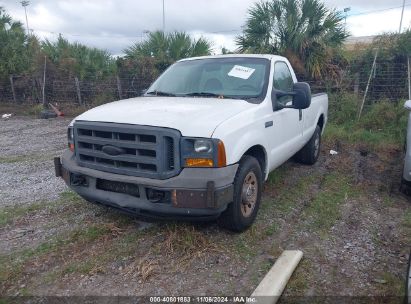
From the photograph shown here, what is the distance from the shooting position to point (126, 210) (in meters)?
3.65

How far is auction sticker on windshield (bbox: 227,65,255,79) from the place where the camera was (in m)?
4.60

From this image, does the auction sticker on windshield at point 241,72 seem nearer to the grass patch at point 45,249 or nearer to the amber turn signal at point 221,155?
the amber turn signal at point 221,155

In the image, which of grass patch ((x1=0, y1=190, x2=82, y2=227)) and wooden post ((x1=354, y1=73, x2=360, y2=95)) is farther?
wooden post ((x1=354, y1=73, x2=360, y2=95))

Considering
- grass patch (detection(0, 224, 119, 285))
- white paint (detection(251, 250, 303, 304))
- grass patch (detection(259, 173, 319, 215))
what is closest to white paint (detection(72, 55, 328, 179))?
grass patch (detection(259, 173, 319, 215))

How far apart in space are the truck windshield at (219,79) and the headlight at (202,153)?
1151mm

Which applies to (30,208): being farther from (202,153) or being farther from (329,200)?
(329,200)

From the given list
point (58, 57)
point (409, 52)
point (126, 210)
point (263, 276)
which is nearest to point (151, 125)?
point (126, 210)

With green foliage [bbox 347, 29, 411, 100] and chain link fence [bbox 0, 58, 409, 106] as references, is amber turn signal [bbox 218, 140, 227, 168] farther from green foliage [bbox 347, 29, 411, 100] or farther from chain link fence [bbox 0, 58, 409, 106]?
green foliage [bbox 347, 29, 411, 100]

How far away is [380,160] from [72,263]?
5.80m

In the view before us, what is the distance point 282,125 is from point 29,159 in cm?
513

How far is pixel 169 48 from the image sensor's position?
12828 millimetres

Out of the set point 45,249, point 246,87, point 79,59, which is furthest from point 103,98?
point 45,249

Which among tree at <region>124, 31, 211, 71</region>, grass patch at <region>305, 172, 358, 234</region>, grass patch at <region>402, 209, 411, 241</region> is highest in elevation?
tree at <region>124, 31, 211, 71</region>

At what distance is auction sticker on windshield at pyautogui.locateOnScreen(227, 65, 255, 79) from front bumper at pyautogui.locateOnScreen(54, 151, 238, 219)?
1.57m
